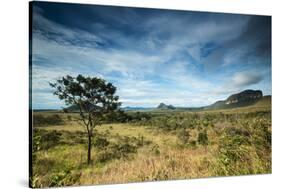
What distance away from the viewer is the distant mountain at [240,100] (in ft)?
18.1

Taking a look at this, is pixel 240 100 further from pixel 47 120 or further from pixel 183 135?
pixel 47 120

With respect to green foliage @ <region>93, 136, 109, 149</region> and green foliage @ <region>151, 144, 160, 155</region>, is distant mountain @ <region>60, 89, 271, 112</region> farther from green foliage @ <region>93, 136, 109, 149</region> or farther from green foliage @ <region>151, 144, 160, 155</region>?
green foliage @ <region>93, 136, 109, 149</region>

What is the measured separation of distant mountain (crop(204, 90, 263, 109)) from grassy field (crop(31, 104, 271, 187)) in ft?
0.29

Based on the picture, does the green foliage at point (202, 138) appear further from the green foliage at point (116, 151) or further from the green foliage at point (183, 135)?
the green foliage at point (116, 151)

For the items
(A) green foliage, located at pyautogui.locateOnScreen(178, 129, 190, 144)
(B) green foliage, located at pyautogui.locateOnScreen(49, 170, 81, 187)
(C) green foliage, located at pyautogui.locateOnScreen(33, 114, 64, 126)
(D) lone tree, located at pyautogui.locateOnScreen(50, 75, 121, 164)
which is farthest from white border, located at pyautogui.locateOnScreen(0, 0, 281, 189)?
(A) green foliage, located at pyautogui.locateOnScreen(178, 129, 190, 144)

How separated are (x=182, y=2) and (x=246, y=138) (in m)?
2.08

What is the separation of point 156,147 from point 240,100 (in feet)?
4.61

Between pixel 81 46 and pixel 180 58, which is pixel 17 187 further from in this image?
pixel 180 58

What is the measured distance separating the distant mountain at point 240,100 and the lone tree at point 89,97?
1436 millimetres

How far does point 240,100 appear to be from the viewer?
561 centimetres

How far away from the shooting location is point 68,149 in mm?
4844

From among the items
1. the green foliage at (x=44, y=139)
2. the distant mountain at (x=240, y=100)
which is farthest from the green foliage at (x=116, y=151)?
the distant mountain at (x=240, y=100)

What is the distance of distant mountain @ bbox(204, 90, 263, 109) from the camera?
5.53 metres

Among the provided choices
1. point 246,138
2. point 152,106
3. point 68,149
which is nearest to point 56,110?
point 68,149
